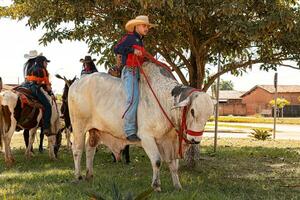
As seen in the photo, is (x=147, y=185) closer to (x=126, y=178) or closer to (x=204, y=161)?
(x=126, y=178)

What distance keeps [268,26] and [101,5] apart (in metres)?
3.51

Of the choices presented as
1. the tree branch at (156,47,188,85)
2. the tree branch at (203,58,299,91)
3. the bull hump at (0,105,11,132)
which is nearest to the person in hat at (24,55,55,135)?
the bull hump at (0,105,11,132)

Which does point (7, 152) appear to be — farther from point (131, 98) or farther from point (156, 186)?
point (156, 186)

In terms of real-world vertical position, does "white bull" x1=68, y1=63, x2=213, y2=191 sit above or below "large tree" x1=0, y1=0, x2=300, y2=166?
below

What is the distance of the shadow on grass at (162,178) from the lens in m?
7.08

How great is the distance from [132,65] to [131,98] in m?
0.56

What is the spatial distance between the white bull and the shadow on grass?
56 cm

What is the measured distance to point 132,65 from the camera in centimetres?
755

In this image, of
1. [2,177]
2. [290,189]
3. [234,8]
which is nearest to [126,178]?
[2,177]

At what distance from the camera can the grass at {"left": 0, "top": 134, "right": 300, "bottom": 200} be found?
704 centimetres

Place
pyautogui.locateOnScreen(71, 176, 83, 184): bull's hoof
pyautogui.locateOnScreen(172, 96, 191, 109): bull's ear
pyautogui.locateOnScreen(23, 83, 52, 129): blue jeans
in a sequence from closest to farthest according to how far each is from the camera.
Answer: pyautogui.locateOnScreen(172, 96, 191, 109): bull's ear, pyautogui.locateOnScreen(71, 176, 83, 184): bull's hoof, pyautogui.locateOnScreen(23, 83, 52, 129): blue jeans

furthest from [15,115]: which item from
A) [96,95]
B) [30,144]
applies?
[96,95]

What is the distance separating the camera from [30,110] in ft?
37.3

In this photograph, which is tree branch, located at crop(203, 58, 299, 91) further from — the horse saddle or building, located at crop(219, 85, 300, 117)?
building, located at crop(219, 85, 300, 117)
